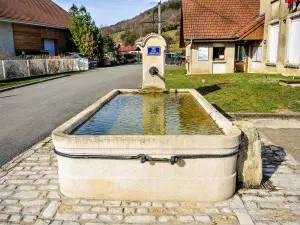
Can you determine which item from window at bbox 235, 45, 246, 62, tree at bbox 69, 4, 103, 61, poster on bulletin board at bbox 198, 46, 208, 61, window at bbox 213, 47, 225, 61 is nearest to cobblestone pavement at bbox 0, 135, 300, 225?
poster on bulletin board at bbox 198, 46, 208, 61

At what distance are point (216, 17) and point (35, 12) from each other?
2238 centimetres

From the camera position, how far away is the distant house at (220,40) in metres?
23.4

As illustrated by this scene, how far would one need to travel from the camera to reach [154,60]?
34.4 feet

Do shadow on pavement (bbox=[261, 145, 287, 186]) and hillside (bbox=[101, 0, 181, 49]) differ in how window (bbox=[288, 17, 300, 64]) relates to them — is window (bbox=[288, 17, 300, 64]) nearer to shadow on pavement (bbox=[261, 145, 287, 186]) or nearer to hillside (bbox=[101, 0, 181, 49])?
shadow on pavement (bbox=[261, 145, 287, 186])

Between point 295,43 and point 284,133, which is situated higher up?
point 295,43

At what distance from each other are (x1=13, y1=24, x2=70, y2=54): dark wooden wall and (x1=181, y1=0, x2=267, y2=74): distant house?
17222 millimetres

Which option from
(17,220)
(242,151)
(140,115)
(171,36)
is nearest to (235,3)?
(140,115)

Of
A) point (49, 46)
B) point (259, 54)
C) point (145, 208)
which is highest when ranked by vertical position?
point (49, 46)

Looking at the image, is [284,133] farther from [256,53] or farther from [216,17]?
[216,17]

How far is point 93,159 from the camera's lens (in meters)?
4.00

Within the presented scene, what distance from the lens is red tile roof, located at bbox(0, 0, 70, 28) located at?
30141 mm

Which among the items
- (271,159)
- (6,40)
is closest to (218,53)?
(271,159)

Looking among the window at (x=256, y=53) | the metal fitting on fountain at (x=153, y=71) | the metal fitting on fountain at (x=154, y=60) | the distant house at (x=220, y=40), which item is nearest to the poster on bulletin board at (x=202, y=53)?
the distant house at (x=220, y=40)

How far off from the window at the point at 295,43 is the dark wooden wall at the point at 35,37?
2555 cm
